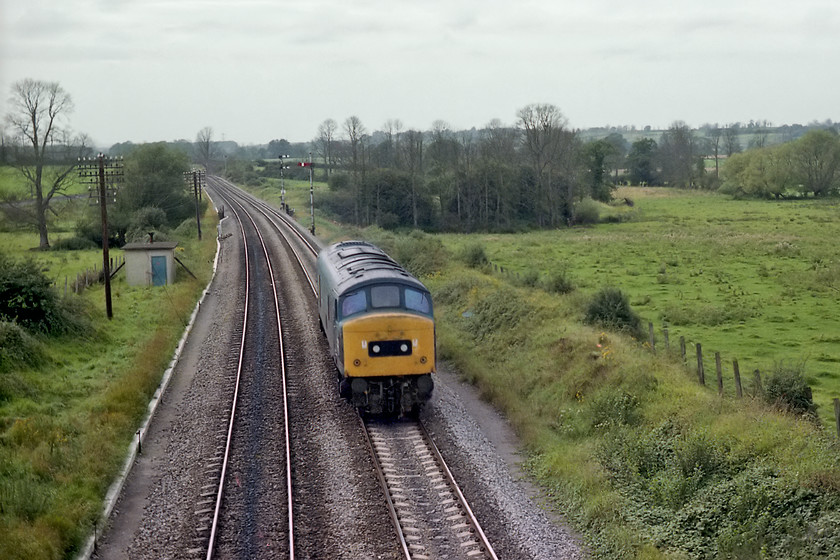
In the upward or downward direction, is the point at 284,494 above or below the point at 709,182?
below

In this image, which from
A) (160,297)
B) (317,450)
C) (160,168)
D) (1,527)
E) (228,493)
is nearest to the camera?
(1,527)

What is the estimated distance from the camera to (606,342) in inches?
835

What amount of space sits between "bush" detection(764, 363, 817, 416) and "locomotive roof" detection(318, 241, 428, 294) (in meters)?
7.93

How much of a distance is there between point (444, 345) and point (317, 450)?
908 centimetres

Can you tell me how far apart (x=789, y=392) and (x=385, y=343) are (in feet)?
28.5

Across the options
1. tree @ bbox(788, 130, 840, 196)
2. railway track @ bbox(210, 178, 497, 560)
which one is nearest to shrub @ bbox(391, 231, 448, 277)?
railway track @ bbox(210, 178, 497, 560)

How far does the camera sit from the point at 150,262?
129 feet

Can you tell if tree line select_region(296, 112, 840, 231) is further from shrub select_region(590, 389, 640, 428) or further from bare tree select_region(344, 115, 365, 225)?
shrub select_region(590, 389, 640, 428)

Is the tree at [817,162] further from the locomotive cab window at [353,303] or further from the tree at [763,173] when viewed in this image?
the locomotive cab window at [353,303]

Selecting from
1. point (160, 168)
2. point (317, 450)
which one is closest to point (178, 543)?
point (317, 450)

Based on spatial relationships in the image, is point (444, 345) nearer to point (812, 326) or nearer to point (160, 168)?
point (812, 326)

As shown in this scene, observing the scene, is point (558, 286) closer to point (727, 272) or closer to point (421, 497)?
point (727, 272)

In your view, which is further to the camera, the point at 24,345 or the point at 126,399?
the point at 24,345

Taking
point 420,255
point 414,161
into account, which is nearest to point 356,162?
point 414,161
